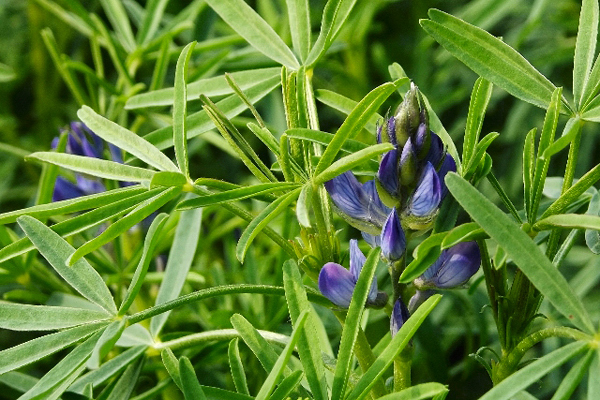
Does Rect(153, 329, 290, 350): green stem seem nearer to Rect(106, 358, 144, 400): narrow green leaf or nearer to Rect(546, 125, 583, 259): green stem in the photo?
Rect(106, 358, 144, 400): narrow green leaf

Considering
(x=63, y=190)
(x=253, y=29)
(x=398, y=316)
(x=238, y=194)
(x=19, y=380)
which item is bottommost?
(x=19, y=380)

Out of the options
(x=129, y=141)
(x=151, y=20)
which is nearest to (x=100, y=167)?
(x=129, y=141)

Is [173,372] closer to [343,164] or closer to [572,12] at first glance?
[343,164]

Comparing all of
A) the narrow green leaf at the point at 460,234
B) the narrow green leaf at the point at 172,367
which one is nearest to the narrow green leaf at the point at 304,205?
the narrow green leaf at the point at 460,234

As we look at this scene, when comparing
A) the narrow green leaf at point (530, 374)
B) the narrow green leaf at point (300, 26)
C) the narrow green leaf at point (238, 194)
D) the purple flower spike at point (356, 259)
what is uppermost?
the narrow green leaf at point (300, 26)

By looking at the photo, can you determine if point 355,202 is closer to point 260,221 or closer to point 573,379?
point 260,221

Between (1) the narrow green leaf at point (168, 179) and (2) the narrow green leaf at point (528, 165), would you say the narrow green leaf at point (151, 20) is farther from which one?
(2) the narrow green leaf at point (528, 165)

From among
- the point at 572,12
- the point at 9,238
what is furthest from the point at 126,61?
the point at 572,12
